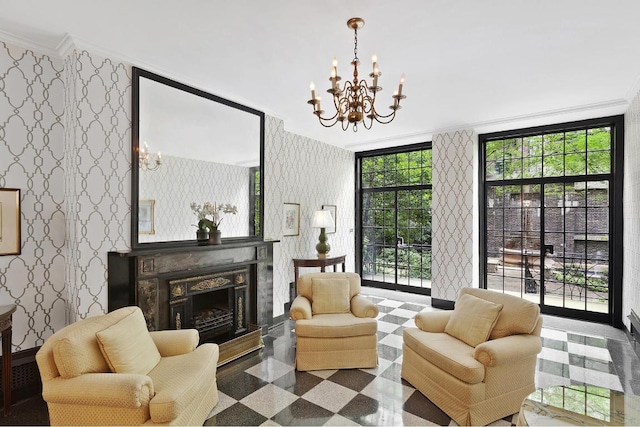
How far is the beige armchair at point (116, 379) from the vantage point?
6.13 feet

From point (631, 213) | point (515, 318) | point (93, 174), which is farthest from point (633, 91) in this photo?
point (93, 174)

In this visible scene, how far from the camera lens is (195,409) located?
2.16 m

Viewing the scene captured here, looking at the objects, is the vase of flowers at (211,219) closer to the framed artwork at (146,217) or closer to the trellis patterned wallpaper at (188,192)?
the trellis patterned wallpaper at (188,192)

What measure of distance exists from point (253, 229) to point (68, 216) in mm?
1867

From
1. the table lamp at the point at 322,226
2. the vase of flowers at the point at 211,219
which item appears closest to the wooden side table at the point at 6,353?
the vase of flowers at the point at 211,219

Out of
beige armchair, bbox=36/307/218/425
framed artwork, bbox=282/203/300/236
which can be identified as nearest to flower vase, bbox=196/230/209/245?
beige armchair, bbox=36/307/218/425

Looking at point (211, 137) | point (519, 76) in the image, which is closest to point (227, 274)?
point (211, 137)

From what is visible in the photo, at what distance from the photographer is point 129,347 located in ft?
7.13

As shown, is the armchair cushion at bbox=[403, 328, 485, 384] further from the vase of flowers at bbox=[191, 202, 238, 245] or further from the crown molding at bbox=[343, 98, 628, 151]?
the crown molding at bbox=[343, 98, 628, 151]

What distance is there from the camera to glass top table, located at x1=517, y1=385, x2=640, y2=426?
1718mm

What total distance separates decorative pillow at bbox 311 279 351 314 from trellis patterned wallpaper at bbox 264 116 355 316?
1.14 m

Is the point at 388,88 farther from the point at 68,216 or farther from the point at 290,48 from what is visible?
the point at 68,216

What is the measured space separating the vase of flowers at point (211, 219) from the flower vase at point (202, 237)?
3 centimetres

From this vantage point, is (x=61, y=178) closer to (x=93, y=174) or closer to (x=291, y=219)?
(x=93, y=174)
